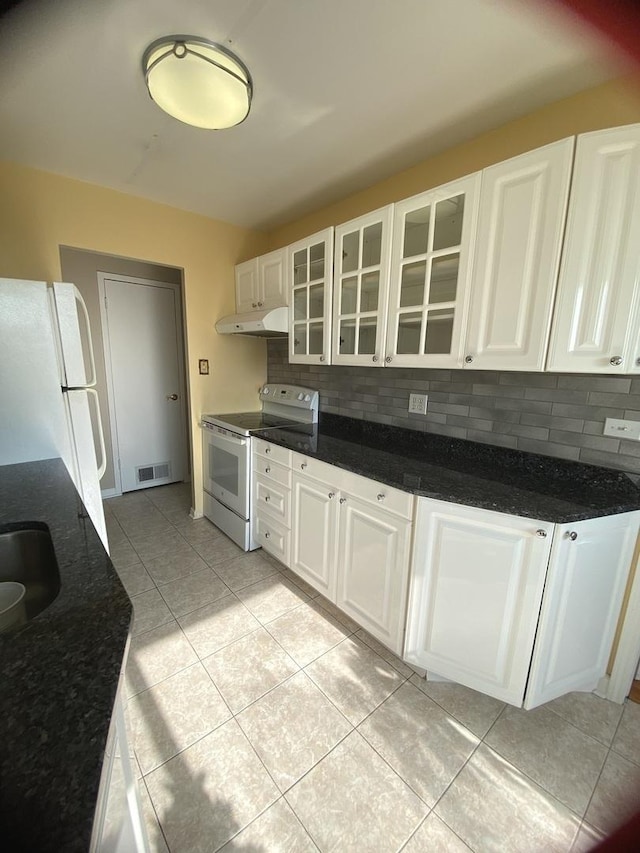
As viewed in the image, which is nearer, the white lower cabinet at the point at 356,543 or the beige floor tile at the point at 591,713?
the beige floor tile at the point at 591,713

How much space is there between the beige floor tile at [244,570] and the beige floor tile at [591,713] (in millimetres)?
1557

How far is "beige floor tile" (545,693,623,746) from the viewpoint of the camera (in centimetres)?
133

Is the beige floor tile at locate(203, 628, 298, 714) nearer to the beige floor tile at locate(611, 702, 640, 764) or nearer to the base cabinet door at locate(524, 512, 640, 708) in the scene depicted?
the base cabinet door at locate(524, 512, 640, 708)

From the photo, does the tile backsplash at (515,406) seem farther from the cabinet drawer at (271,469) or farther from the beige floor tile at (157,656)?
the beige floor tile at (157,656)

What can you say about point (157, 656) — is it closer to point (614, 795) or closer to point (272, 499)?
point (272, 499)

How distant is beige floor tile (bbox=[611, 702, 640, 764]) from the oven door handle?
2.24 metres

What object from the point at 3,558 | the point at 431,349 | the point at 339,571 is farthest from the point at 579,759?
the point at 3,558

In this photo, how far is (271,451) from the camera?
2186mm

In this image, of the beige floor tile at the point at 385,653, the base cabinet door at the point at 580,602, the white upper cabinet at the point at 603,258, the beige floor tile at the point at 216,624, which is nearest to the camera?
the white upper cabinet at the point at 603,258

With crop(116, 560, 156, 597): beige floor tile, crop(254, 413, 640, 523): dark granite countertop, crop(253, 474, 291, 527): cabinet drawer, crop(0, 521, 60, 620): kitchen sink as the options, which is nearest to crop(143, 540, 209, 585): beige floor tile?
crop(116, 560, 156, 597): beige floor tile

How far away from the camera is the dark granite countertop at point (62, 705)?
1.16ft

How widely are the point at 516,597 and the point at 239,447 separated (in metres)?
1.79

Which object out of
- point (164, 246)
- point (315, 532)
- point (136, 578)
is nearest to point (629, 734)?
point (315, 532)

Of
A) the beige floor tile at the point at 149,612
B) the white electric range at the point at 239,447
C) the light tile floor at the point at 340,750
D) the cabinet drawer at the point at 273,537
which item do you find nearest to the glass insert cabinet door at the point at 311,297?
the white electric range at the point at 239,447
